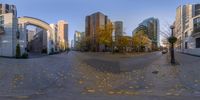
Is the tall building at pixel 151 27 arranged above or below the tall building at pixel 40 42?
above

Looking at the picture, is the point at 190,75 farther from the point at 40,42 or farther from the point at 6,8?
the point at 40,42

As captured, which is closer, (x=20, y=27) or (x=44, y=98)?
(x=44, y=98)

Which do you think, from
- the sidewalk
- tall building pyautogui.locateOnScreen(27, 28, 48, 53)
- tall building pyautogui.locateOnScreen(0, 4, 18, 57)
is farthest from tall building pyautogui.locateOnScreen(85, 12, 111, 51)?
the sidewalk

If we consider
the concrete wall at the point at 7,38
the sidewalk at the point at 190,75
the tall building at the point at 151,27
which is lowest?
the sidewalk at the point at 190,75

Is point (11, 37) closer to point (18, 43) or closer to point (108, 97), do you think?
point (18, 43)

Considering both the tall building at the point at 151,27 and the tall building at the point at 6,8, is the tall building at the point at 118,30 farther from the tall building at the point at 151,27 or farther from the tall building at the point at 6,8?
the tall building at the point at 151,27

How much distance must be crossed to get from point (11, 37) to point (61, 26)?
13424 cm

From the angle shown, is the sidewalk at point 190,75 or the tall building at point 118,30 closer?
the sidewalk at point 190,75

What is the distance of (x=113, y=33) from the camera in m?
80.2

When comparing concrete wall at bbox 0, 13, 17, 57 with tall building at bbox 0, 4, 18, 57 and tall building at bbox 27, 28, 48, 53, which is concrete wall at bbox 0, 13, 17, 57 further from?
tall building at bbox 27, 28, 48, 53

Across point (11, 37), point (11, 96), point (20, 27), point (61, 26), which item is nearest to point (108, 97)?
point (11, 96)

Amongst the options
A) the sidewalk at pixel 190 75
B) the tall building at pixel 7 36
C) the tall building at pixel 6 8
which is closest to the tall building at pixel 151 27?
the tall building at pixel 6 8

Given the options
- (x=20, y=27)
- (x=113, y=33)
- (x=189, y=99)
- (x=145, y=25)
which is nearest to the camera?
(x=189, y=99)

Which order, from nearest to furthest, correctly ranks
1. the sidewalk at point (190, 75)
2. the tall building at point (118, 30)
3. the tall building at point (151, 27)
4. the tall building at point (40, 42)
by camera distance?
the sidewalk at point (190, 75)
the tall building at point (118, 30)
the tall building at point (40, 42)
the tall building at point (151, 27)
